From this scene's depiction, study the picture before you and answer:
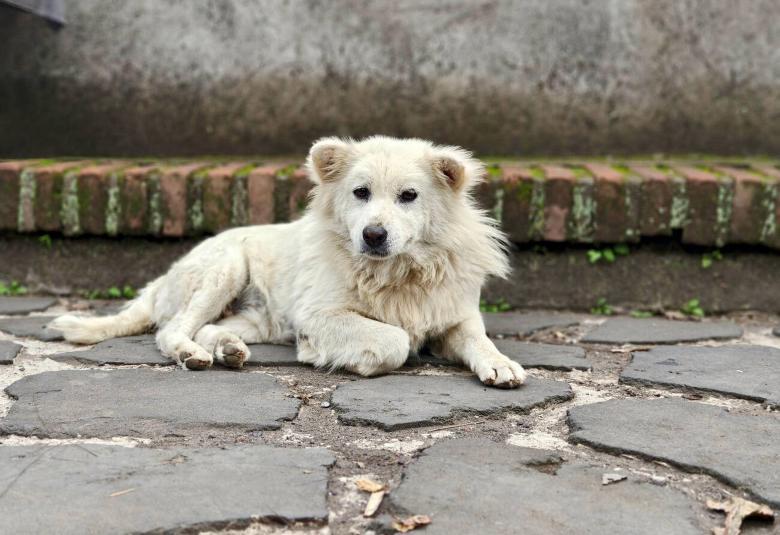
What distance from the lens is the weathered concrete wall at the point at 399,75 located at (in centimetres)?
577

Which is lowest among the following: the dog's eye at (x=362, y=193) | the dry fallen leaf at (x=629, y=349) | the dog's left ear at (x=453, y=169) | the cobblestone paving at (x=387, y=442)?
the dry fallen leaf at (x=629, y=349)

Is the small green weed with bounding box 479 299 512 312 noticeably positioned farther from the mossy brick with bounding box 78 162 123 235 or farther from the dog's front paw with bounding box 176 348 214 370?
the mossy brick with bounding box 78 162 123 235

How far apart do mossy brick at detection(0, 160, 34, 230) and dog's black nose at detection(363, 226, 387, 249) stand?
2639 millimetres

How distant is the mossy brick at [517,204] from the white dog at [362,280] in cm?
65

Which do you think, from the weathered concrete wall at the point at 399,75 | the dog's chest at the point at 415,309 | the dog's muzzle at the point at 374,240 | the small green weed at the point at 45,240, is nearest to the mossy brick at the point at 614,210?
the weathered concrete wall at the point at 399,75

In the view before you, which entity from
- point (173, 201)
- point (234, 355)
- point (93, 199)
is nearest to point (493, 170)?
point (173, 201)

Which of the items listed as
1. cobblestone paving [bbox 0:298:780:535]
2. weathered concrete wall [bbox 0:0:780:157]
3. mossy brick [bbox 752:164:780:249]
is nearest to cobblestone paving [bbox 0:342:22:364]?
cobblestone paving [bbox 0:298:780:535]

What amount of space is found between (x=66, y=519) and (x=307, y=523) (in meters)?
0.59

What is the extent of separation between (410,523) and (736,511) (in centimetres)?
85

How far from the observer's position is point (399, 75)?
585 cm

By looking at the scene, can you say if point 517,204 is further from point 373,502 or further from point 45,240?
point 373,502

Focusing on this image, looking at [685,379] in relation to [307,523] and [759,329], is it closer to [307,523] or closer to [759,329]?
[759,329]

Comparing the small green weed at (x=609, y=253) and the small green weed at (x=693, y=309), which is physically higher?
the small green weed at (x=609, y=253)

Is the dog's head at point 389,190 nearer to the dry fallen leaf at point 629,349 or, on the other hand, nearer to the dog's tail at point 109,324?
the dry fallen leaf at point 629,349
